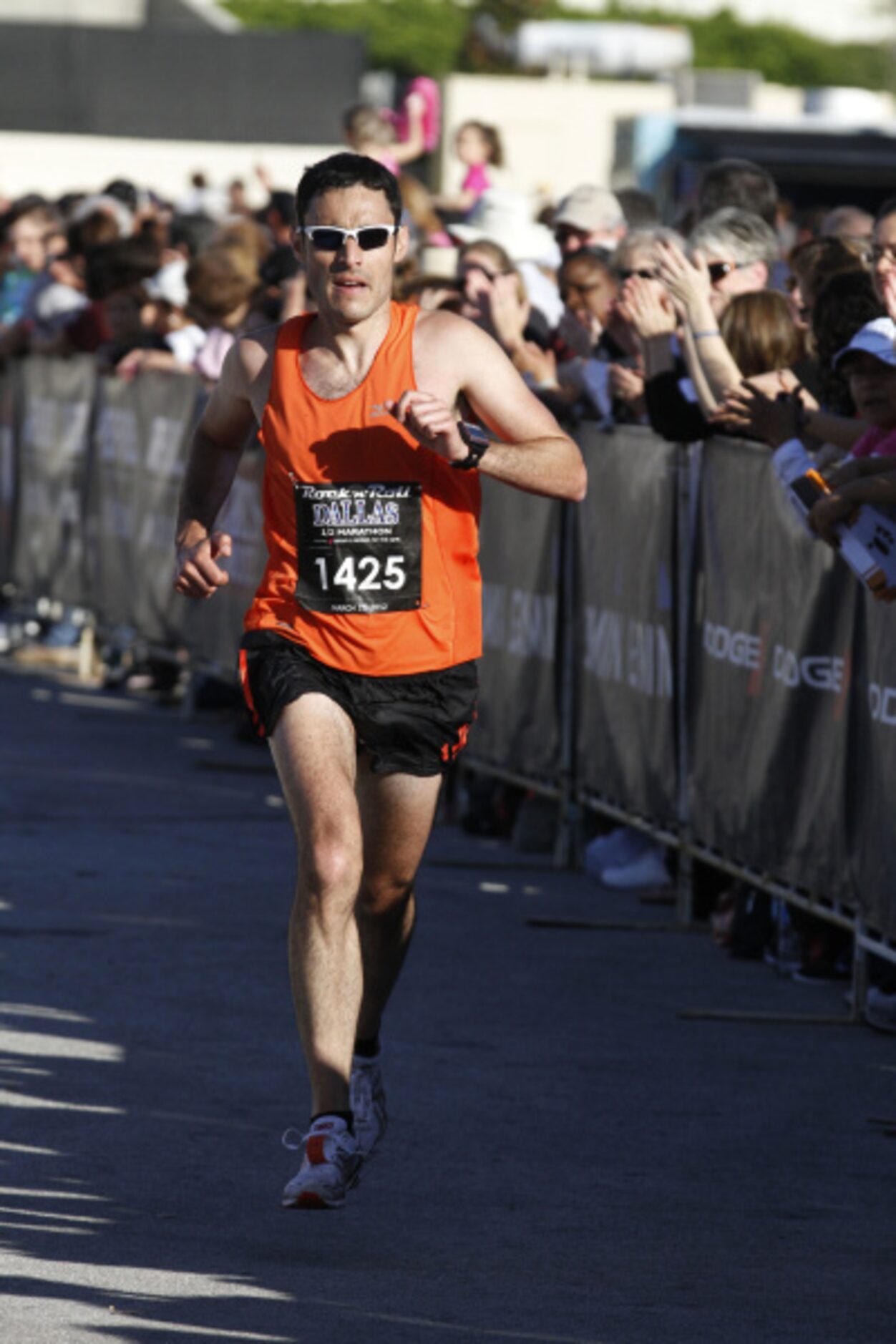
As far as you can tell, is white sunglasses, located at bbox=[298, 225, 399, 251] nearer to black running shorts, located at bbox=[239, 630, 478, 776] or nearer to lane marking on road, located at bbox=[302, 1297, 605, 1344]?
black running shorts, located at bbox=[239, 630, 478, 776]

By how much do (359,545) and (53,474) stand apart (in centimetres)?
1183

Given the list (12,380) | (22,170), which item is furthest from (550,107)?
(12,380)

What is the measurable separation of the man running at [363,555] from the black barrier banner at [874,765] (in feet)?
5.59

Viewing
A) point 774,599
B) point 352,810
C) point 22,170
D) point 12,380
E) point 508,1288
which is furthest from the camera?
point 22,170

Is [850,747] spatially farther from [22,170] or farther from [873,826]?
[22,170]

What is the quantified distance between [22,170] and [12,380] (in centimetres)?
2825

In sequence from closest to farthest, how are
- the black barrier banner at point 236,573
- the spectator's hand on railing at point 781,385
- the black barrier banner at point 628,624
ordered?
the spectator's hand on railing at point 781,385 → the black barrier banner at point 628,624 → the black barrier banner at point 236,573

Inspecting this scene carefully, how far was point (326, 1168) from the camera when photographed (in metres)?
6.08

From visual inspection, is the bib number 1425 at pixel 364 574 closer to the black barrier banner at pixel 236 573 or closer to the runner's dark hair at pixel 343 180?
the runner's dark hair at pixel 343 180

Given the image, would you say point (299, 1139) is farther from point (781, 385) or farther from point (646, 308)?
point (646, 308)

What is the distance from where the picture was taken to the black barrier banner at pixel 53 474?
17656 mm

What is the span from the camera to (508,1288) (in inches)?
229

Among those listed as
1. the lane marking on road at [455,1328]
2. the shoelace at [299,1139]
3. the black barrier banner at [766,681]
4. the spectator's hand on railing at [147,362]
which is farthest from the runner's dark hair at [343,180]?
the spectator's hand on railing at [147,362]

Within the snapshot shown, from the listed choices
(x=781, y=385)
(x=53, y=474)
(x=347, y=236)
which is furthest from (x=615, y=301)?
(x=53, y=474)
